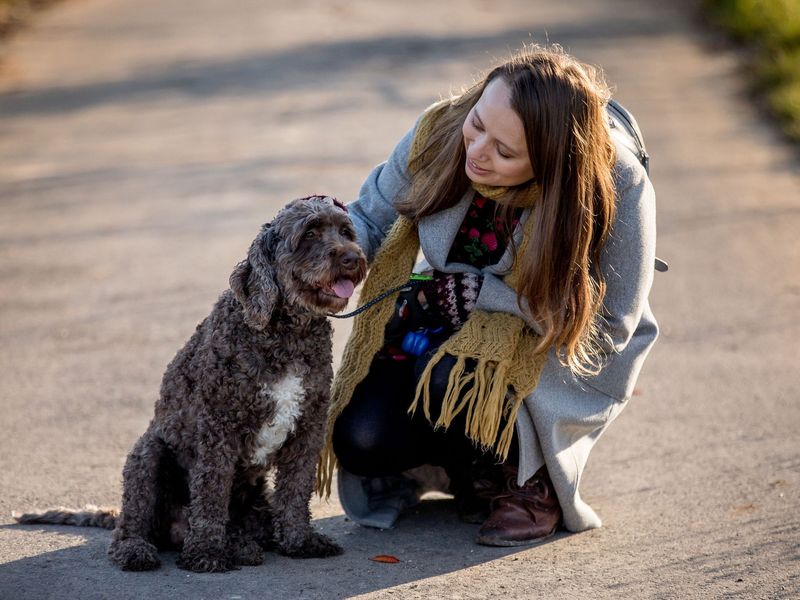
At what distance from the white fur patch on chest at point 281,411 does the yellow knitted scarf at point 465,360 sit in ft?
1.20

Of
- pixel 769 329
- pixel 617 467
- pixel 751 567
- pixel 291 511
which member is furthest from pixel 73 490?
pixel 769 329

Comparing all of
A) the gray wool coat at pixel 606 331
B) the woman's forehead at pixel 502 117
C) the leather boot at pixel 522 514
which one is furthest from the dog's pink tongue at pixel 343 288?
the leather boot at pixel 522 514

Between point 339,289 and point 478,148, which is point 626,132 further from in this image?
point 339,289

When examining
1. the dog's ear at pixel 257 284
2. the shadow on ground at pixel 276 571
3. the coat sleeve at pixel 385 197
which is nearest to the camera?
the shadow on ground at pixel 276 571

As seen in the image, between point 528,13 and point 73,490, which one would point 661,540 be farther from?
point 528,13

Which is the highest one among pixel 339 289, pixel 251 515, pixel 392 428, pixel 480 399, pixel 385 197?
pixel 385 197

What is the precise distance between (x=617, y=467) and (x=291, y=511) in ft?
5.52

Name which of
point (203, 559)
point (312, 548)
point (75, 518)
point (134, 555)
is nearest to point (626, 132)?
point (312, 548)

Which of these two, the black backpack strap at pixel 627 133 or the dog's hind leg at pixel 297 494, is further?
the black backpack strap at pixel 627 133

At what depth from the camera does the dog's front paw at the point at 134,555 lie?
146 inches

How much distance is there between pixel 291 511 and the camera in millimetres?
3943

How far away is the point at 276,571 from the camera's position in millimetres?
3814

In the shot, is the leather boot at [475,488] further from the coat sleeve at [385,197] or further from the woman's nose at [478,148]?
the woman's nose at [478,148]

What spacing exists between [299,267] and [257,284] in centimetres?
15
